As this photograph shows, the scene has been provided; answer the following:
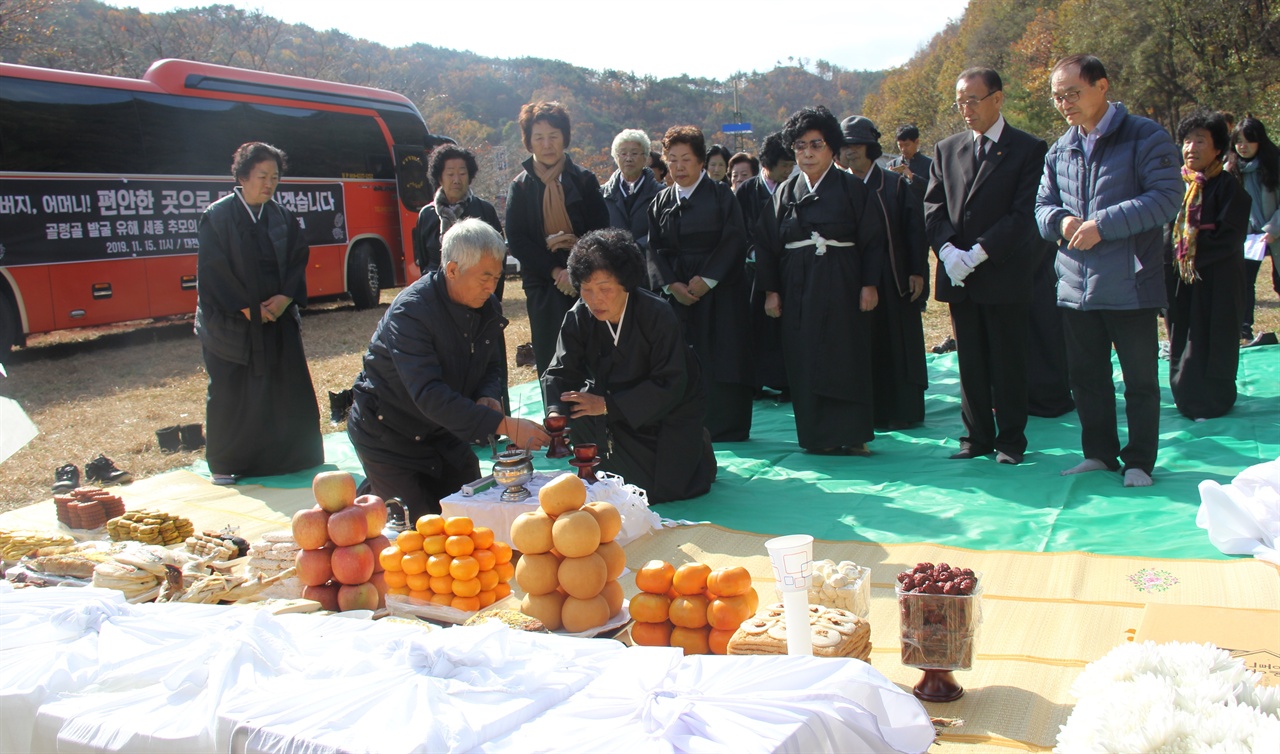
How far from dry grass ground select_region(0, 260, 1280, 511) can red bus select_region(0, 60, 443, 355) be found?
0.61 metres

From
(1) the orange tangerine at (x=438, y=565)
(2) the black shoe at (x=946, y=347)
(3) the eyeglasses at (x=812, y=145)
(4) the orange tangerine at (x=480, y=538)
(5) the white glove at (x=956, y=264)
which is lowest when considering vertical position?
(2) the black shoe at (x=946, y=347)

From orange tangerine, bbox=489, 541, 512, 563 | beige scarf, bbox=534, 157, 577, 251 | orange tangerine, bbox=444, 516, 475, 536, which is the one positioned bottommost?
orange tangerine, bbox=489, 541, 512, 563

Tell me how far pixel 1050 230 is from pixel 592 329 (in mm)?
1952

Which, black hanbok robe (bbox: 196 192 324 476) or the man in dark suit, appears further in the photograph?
black hanbok robe (bbox: 196 192 324 476)

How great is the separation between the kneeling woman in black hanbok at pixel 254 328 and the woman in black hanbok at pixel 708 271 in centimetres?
198

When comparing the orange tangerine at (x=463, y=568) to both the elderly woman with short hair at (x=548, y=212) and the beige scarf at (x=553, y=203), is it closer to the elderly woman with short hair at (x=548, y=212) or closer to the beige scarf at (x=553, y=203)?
the elderly woman with short hair at (x=548, y=212)

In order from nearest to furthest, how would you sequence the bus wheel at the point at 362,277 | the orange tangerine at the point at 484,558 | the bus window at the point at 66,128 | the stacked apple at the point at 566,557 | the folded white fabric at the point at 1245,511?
the stacked apple at the point at 566,557, the orange tangerine at the point at 484,558, the folded white fabric at the point at 1245,511, the bus window at the point at 66,128, the bus wheel at the point at 362,277

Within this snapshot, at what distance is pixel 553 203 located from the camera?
17.9ft

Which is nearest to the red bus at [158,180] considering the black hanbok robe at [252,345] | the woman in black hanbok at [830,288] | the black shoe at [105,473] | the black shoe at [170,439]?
the black shoe at [170,439]

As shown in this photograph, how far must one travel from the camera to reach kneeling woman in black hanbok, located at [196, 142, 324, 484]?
505 centimetres

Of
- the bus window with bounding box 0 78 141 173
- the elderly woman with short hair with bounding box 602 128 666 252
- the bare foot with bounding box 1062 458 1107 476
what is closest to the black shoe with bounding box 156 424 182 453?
the elderly woman with short hair with bounding box 602 128 666 252

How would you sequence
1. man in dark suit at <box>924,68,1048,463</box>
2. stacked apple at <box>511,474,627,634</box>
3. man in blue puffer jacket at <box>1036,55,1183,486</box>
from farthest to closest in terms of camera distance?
1. man in dark suit at <box>924,68,1048,463</box>
2. man in blue puffer jacket at <box>1036,55,1183,486</box>
3. stacked apple at <box>511,474,627,634</box>

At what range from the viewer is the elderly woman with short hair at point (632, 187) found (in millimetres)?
6031

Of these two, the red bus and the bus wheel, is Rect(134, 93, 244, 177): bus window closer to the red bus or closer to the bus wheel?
the red bus
